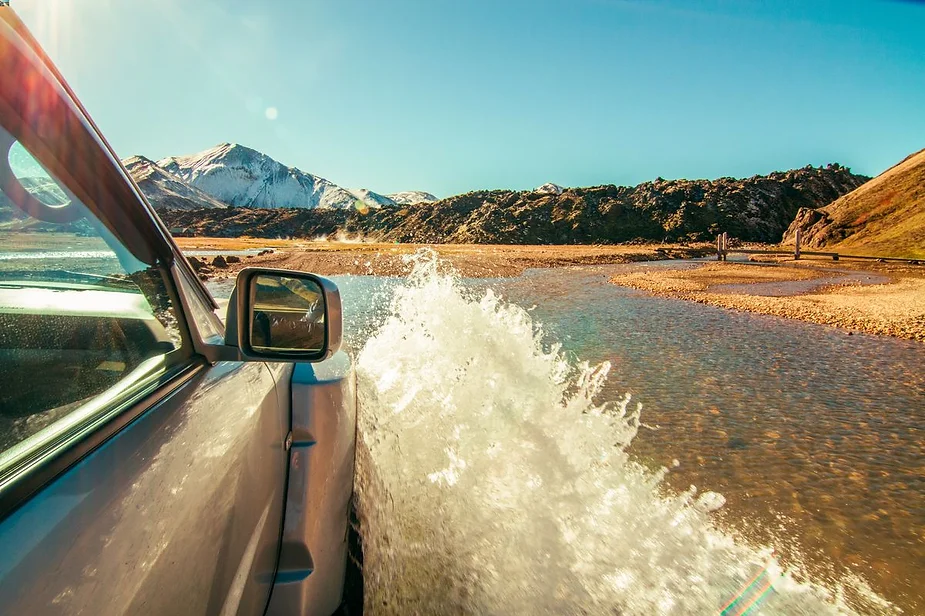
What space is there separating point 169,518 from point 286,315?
4.67ft

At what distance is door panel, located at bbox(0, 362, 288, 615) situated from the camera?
2.49ft

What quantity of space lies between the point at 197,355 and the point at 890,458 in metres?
6.91

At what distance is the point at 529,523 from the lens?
12.5ft

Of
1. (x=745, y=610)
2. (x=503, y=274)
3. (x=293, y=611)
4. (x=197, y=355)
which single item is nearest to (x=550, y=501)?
(x=745, y=610)

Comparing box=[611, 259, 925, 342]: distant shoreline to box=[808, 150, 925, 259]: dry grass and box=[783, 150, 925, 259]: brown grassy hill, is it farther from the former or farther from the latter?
box=[783, 150, 925, 259]: brown grassy hill

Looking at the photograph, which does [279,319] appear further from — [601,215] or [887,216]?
[601,215]

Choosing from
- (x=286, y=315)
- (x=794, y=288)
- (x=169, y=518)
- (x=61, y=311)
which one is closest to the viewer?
(x=169, y=518)

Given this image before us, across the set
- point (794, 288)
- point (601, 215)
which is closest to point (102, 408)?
point (794, 288)

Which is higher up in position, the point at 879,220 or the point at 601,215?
the point at 601,215

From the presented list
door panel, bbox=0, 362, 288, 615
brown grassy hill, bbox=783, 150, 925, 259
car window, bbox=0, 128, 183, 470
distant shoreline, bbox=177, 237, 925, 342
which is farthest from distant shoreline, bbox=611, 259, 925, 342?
brown grassy hill, bbox=783, 150, 925, 259

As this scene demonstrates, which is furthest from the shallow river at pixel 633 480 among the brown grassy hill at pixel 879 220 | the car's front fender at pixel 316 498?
the brown grassy hill at pixel 879 220

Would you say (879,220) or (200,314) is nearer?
(200,314)

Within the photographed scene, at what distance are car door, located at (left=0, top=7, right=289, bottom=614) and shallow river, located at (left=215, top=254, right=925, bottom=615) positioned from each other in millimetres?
1709

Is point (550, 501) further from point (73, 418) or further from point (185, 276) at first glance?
point (73, 418)
